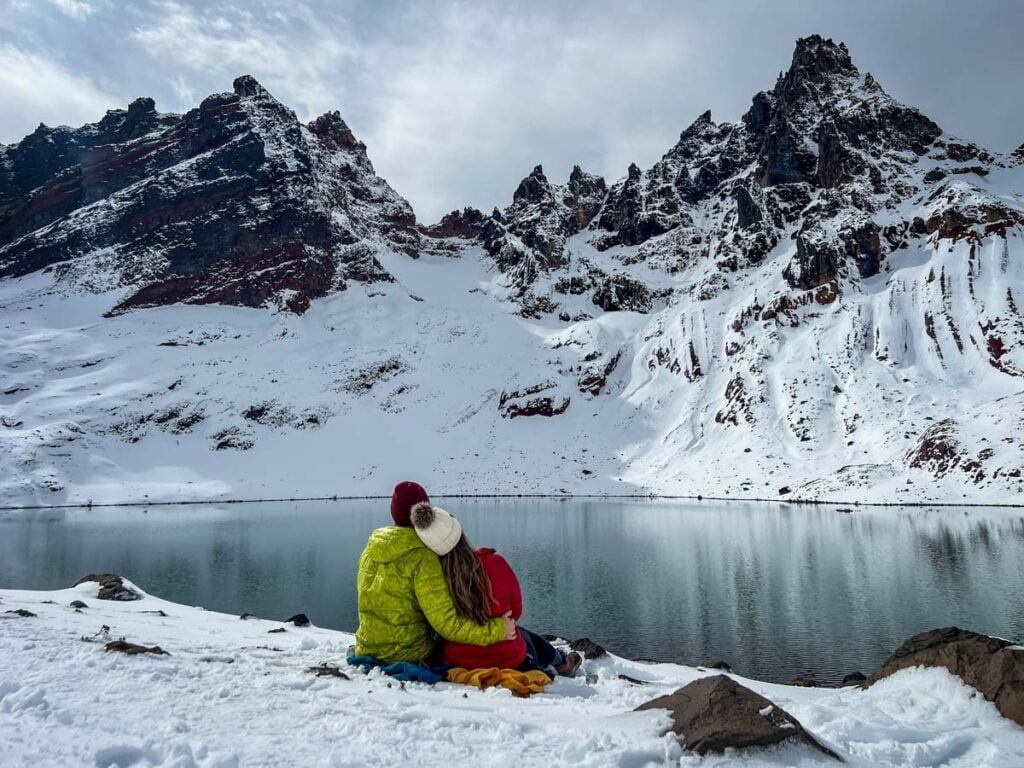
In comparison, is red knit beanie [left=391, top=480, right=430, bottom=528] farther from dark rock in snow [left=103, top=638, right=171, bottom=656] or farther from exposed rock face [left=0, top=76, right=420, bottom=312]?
exposed rock face [left=0, top=76, right=420, bottom=312]

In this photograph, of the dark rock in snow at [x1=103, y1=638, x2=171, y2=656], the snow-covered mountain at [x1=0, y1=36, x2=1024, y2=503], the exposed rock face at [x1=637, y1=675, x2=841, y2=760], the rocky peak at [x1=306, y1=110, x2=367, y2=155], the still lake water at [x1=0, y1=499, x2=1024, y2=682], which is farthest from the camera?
the rocky peak at [x1=306, y1=110, x2=367, y2=155]

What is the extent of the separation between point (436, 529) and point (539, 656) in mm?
3138

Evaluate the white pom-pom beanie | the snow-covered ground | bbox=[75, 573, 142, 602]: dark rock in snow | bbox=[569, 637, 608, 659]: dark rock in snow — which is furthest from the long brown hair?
bbox=[75, 573, 142, 602]: dark rock in snow


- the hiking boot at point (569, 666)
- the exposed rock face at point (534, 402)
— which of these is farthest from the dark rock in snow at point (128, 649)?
the exposed rock face at point (534, 402)

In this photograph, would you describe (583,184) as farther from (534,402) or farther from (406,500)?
(406,500)

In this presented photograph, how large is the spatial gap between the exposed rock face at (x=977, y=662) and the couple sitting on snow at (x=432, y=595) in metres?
4.54

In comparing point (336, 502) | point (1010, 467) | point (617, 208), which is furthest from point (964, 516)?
point (617, 208)

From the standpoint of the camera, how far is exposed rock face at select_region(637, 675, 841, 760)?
4.26 meters

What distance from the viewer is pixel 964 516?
140ft

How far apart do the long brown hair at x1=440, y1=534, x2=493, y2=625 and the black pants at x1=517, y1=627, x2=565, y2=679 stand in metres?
1.59

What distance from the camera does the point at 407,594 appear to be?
717 cm

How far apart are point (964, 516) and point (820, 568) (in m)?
25.0

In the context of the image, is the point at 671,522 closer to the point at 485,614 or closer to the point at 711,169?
the point at 485,614

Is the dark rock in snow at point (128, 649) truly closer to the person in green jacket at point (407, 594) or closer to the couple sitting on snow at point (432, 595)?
the couple sitting on snow at point (432, 595)
